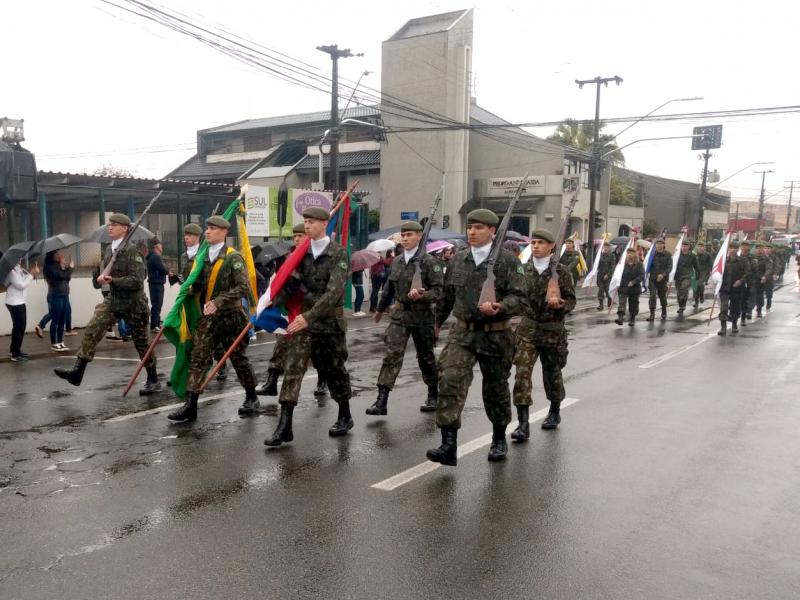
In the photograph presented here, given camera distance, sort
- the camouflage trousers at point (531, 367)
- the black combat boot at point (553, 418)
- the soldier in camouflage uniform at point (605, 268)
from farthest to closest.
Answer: the soldier in camouflage uniform at point (605, 268)
the black combat boot at point (553, 418)
the camouflage trousers at point (531, 367)

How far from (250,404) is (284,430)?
124 cm

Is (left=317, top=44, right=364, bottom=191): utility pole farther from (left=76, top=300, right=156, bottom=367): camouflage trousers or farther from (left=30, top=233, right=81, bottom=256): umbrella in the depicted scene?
(left=76, top=300, right=156, bottom=367): camouflage trousers

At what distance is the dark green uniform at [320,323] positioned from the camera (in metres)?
5.88

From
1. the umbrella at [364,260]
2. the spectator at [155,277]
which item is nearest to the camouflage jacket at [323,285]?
the umbrella at [364,260]

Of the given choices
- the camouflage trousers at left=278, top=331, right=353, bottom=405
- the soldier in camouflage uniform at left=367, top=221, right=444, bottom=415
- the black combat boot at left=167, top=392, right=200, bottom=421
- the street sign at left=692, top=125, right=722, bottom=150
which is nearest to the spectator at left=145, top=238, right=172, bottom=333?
the black combat boot at left=167, top=392, right=200, bottom=421

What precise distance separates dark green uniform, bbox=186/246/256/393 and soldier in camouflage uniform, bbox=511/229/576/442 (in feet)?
8.54

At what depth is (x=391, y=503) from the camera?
185 inches

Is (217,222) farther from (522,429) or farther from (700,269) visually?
(700,269)

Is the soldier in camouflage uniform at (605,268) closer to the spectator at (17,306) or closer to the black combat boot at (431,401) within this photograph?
the black combat boot at (431,401)

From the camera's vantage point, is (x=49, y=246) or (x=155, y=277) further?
(x=155, y=277)

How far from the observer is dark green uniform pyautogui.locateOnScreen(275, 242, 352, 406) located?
588 cm

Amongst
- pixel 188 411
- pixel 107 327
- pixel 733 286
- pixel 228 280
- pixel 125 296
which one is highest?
pixel 228 280

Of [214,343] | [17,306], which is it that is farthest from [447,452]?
[17,306]

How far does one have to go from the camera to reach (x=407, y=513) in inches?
178
